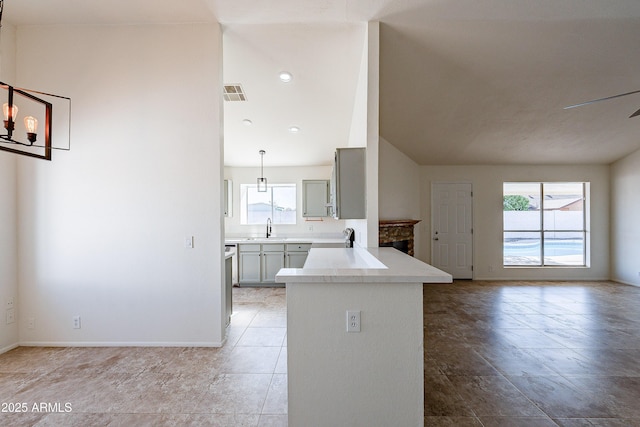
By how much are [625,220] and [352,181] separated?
20.3ft

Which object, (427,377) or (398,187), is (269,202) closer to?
(398,187)

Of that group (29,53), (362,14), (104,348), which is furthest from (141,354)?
(362,14)

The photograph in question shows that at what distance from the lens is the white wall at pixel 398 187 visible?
17.5 ft

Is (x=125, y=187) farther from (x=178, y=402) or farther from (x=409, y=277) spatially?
(x=409, y=277)

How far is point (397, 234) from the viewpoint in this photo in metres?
5.05

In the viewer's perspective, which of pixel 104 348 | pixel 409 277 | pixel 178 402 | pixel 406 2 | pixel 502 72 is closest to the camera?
pixel 409 277

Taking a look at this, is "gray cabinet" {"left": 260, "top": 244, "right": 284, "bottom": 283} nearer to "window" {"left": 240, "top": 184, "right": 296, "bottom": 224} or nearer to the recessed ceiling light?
"window" {"left": 240, "top": 184, "right": 296, "bottom": 224}

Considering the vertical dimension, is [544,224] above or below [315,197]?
below

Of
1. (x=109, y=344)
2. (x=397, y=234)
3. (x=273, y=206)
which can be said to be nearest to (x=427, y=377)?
(x=397, y=234)

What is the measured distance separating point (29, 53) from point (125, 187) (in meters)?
1.68

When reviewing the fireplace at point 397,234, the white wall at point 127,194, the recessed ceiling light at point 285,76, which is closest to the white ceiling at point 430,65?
the recessed ceiling light at point 285,76

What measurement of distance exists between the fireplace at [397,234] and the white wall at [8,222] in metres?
4.30

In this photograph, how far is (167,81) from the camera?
9.61 feet

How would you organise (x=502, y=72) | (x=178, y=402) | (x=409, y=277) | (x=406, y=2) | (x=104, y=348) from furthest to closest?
(x=502, y=72) < (x=104, y=348) < (x=406, y=2) < (x=178, y=402) < (x=409, y=277)
